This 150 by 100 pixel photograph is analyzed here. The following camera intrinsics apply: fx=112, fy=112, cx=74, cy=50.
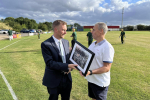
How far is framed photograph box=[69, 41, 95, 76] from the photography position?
1745 millimetres

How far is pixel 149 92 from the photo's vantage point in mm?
3949

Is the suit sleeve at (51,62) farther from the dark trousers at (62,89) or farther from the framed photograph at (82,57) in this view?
the dark trousers at (62,89)

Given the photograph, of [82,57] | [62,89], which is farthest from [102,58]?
[62,89]

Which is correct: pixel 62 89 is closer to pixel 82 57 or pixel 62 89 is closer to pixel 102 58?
pixel 82 57

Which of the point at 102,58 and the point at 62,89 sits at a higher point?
the point at 102,58

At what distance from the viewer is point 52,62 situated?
6.43 ft

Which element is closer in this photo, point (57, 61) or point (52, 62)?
point (52, 62)

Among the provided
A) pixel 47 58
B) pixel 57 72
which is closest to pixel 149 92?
pixel 57 72

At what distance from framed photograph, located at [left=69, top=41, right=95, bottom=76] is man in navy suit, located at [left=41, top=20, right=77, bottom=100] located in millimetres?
113

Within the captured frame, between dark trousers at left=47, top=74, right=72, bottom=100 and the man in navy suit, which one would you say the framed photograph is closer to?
the man in navy suit

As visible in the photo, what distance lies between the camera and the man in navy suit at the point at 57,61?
1.96m

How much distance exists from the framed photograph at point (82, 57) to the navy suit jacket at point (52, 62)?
7.8 inches

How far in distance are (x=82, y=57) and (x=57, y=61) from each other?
20.6 inches

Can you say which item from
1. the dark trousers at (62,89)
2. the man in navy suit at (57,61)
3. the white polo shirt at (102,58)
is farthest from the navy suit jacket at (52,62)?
the white polo shirt at (102,58)
